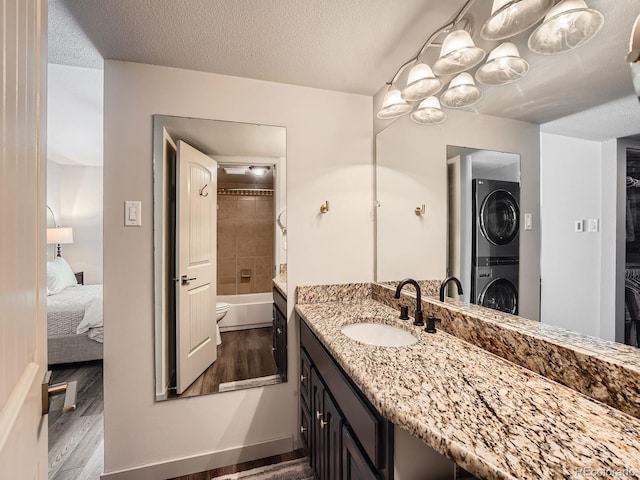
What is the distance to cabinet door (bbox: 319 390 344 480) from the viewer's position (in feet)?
3.53

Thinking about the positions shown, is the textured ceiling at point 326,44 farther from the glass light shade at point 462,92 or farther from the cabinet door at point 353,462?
the cabinet door at point 353,462

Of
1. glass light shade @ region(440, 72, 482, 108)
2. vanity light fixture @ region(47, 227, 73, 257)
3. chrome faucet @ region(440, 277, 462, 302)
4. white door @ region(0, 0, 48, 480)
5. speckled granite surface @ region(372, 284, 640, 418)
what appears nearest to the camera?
white door @ region(0, 0, 48, 480)

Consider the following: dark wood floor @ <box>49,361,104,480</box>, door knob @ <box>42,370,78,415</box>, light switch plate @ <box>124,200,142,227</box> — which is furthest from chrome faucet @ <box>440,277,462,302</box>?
dark wood floor @ <box>49,361,104,480</box>

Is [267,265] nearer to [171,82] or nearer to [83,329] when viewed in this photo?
[171,82]

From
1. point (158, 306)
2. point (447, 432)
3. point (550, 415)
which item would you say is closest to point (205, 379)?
point (158, 306)

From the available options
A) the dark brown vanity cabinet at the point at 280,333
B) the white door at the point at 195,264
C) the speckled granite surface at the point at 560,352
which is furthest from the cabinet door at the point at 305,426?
the speckled granite surface at the point at 560,352

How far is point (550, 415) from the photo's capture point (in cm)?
69

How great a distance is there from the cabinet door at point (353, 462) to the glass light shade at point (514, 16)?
1.43 meters

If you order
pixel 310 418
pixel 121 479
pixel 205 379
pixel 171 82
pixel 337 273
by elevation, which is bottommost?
pixel 121 479

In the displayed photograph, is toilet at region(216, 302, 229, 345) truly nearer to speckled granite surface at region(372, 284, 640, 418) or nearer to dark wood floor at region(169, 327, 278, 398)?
dark wood floor at region(169, 327, 278, 398)

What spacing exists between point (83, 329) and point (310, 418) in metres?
2.52

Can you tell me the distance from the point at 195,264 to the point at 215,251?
131mm

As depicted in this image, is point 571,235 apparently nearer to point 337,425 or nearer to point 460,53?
point 460,53

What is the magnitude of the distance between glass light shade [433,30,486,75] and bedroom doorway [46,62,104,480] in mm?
1727
